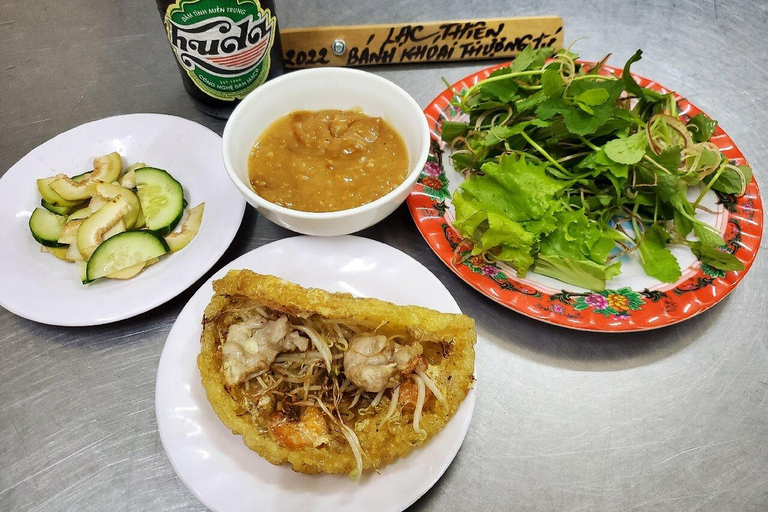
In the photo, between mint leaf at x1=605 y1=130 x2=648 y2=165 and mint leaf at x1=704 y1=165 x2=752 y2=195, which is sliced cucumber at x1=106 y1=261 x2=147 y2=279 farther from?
mint leaf at x1=704 y1=165 x2=752 y2=195

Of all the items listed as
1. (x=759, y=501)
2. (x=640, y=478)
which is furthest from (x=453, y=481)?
(x=759, y=501)

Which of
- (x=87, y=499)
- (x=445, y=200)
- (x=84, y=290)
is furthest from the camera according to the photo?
(x=445, y=200)

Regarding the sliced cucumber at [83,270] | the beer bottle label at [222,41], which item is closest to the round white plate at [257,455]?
the sliced cucumber at [83,270]

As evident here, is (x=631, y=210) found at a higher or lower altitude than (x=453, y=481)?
higher

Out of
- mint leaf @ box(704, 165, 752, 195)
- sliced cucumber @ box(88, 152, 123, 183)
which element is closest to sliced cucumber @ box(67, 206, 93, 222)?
sliced cucumber @ box(88, 152, 123, 183)

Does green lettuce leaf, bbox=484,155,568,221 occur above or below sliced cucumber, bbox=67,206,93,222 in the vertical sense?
above

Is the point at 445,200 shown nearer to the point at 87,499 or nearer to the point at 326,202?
the point at 326,202
